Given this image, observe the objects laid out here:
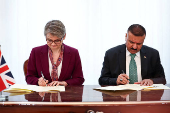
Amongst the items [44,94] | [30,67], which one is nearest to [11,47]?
[30,67]

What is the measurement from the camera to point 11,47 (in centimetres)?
505

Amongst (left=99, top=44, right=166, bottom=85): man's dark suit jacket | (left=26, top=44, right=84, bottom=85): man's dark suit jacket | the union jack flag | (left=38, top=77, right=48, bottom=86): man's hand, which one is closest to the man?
(left=99, top=44, right=166, bottom=85): man's dark suit jacket

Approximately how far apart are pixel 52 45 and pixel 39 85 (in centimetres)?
47

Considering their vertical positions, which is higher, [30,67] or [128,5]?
[128,5]

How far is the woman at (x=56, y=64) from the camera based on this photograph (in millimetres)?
2979

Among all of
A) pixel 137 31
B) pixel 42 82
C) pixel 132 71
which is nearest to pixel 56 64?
pixel 42 82

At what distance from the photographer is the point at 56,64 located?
3086mm

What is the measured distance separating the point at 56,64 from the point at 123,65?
0.78 meters

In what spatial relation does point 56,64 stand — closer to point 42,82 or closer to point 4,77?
point 42,82

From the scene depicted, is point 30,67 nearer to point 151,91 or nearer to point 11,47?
point 151,91

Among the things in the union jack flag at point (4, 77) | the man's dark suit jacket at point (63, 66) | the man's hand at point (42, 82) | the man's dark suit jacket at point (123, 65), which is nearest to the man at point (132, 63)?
the man's dark suit jacket at point (123, 65)

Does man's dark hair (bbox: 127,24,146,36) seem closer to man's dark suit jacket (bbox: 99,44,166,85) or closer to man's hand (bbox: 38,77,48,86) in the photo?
man's dark suit jacket (bbox: 99,44,166,85)

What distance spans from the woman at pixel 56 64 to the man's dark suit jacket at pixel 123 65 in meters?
0.32

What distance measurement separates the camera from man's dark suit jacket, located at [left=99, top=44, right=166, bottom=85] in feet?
10.2
